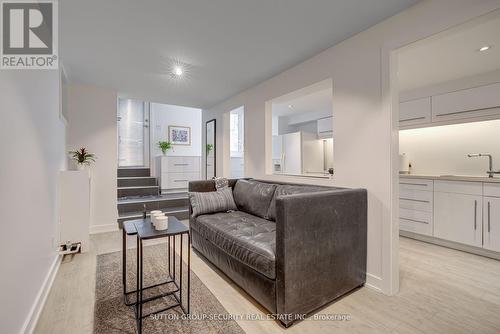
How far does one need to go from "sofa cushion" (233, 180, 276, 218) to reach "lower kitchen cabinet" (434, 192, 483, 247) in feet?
7.87

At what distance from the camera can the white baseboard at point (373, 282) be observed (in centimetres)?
207

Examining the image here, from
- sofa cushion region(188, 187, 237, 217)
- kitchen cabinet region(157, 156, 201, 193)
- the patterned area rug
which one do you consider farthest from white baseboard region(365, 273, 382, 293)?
kitchen cabinet region(157, 156, 201, 193)

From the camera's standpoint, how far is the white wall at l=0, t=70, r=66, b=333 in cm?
129

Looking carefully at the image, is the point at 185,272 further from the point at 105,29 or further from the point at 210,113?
the point at 210,113

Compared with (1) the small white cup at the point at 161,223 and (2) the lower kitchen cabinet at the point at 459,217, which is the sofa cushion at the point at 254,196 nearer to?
(1) the small white cup at the point at 161,223

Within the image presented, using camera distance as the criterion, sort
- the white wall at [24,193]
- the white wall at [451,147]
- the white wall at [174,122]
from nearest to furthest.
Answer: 1. the white wall at [24,193]
2. the white wall at [451,147]
3. the white wall at [174,122]

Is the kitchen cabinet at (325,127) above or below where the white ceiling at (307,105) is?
below

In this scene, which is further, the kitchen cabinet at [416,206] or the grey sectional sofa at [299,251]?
the kitchen cabinet at [416,206]

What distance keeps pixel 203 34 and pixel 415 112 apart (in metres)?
3.45

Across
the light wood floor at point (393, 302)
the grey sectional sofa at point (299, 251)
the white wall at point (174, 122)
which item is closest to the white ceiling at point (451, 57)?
the grey sectional sofa at point (299, 251)

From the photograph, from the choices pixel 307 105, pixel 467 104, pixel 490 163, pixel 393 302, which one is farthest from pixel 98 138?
pixel 490 163

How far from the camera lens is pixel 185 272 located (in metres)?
2.42

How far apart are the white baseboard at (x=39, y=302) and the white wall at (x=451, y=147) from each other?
201 inches

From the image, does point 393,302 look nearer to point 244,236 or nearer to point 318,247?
point 318,247
